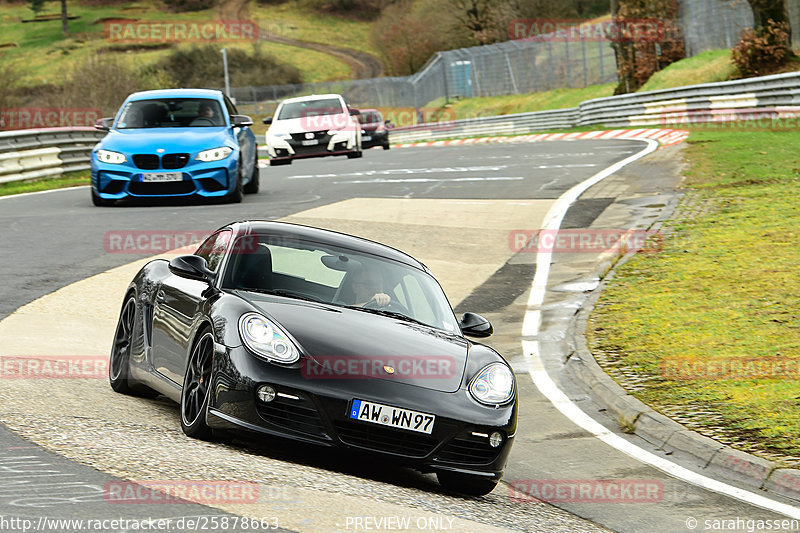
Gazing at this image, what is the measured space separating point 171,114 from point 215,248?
11.5 metres

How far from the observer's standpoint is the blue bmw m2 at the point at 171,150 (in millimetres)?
18000

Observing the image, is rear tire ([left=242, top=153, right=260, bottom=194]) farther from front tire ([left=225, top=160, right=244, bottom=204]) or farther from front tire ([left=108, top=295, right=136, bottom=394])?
front tire ([left=108, top=295, right=136, bottom=394])

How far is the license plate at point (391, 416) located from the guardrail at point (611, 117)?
18896mm

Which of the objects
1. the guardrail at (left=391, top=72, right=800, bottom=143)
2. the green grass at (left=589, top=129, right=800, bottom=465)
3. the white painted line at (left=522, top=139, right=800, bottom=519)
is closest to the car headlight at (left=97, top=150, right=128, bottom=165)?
the white painted line at (left=522, top=139, right=800, bottom=519)

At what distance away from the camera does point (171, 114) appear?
62.2 feet

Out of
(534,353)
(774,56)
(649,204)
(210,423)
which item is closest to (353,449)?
(210,423)

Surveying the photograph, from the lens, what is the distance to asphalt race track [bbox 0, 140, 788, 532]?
537 cm

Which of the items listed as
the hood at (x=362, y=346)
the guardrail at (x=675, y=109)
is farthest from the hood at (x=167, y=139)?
the guardrail at (x=675, y=109)

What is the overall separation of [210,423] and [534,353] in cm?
524

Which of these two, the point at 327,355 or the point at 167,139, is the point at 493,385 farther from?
the point at 167,139

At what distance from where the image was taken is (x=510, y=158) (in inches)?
1173

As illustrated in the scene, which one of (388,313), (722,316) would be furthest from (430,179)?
(388,313)

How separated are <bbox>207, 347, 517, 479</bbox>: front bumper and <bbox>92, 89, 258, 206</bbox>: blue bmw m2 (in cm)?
1212

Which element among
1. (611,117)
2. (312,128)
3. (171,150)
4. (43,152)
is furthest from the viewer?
(611,117)
